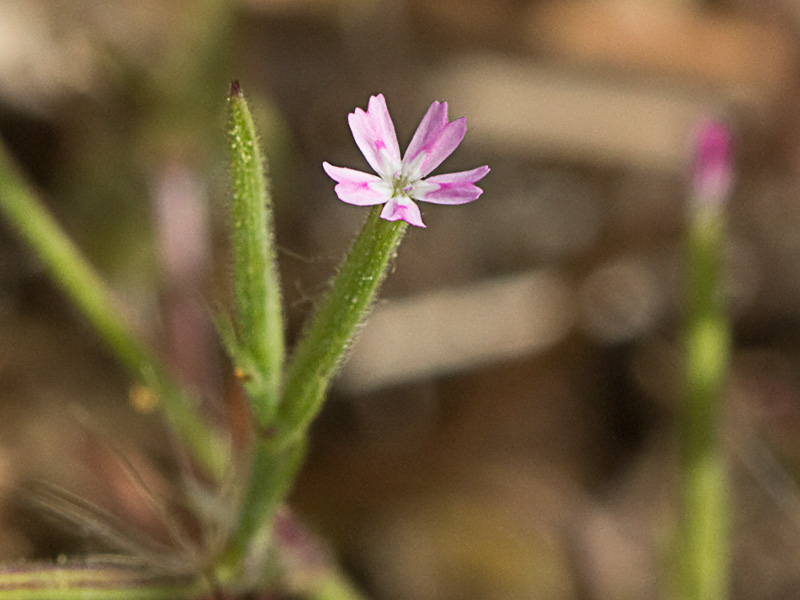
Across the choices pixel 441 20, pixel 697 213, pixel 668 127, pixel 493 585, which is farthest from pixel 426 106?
pixel 493 585

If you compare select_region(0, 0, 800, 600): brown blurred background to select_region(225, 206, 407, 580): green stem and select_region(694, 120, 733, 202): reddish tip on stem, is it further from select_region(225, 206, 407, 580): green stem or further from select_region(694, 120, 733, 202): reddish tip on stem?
select_region(694, 120, 733, 202): reddish tip on stem

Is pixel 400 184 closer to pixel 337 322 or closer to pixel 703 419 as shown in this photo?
pixel 337 322

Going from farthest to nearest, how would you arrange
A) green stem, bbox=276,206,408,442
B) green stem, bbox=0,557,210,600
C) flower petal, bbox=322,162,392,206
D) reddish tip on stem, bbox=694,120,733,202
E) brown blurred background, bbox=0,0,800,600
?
brown blurred background, bbox=0,0,800,600 < reddish tip on stem, bbox=694,120,733,202 < green stem, bbox=0,557,210,600 < green stem, bbox=276,206,408,442 < flower petal, bbox=322,162,392,206

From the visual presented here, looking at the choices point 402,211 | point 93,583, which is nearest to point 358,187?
point 402,211

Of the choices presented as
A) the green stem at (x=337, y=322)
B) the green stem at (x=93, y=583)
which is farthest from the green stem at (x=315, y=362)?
the green stem at (x=93, y=583)

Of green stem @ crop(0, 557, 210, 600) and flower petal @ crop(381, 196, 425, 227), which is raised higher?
flower petal @ crop(381, 196, 425, 227)

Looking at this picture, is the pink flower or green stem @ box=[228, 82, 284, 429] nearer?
the pink flower

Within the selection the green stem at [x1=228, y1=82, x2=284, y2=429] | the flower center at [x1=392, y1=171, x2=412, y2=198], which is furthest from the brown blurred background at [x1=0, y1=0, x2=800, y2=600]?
the flower center at [x1=392, y1=171, x2=412, y2=198]
